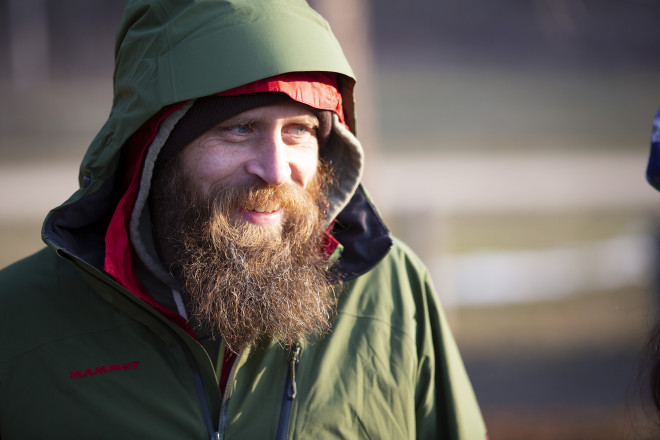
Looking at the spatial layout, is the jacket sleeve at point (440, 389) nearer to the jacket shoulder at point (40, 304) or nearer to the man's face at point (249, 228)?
the man's face at point (249, 228)

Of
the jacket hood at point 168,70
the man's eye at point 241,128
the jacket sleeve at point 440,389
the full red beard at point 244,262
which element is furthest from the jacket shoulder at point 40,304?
the jacket sleeve at point 440,389

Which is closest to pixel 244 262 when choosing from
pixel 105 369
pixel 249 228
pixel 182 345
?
pixel 249 228

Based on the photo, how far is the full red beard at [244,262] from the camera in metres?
2.40

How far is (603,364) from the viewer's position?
595 centimetres

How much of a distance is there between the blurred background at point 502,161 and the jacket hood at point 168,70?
1.46 meters

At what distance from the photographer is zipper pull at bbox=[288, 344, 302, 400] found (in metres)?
2.28

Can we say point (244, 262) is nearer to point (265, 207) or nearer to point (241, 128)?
point (265, 207)

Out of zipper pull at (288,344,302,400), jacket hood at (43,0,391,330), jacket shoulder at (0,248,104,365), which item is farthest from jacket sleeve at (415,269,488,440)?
jacket shoulder at (0,248,104,365)

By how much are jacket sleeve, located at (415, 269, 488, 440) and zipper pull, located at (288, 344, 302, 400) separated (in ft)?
1.51

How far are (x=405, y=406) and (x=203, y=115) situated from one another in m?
1.23

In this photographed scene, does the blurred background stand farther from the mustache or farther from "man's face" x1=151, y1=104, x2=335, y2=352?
the mustache

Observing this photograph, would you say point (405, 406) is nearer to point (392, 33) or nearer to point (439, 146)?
point (439, 146)

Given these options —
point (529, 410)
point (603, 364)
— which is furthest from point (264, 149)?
point (603, 364)

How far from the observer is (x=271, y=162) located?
7.86 feet
